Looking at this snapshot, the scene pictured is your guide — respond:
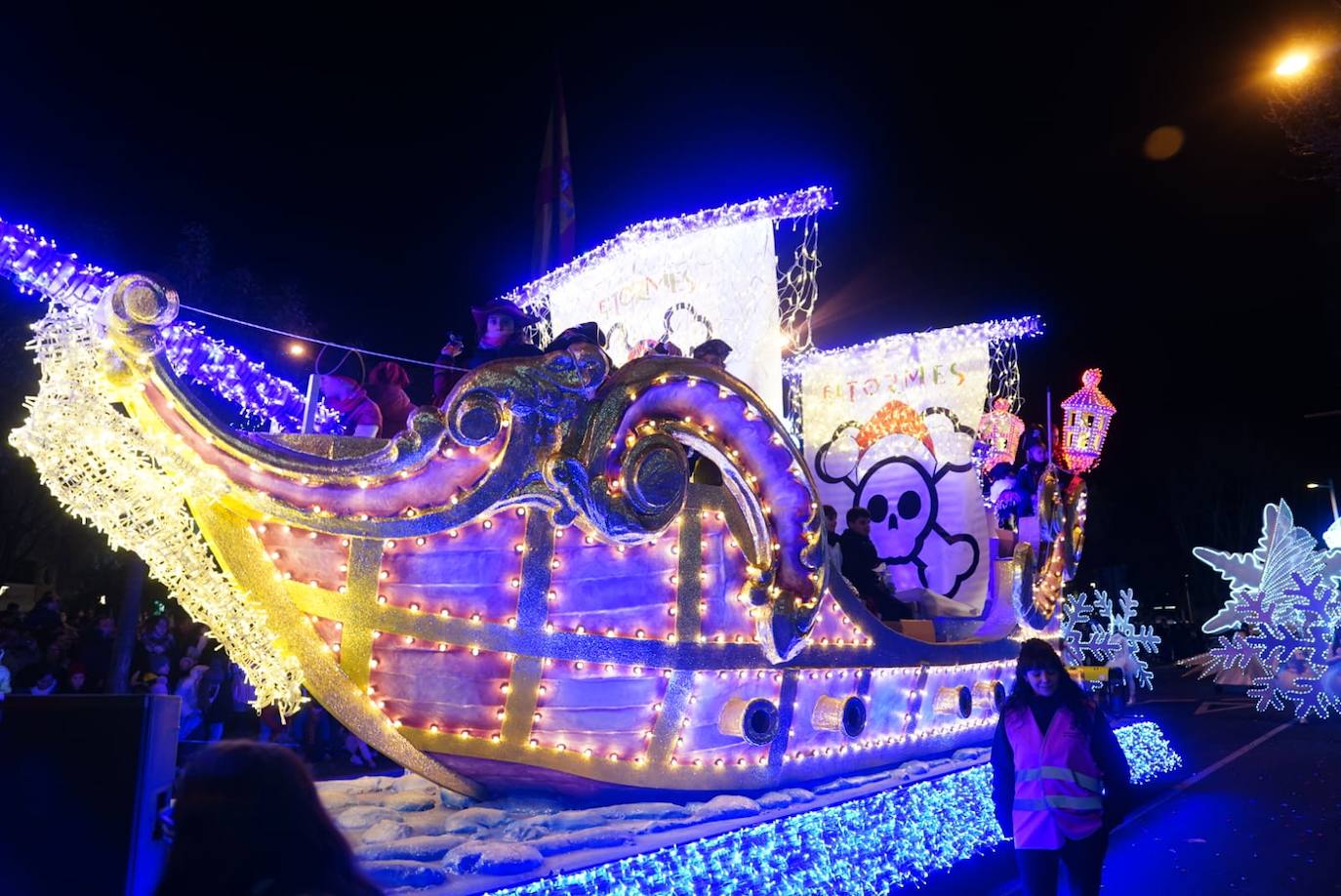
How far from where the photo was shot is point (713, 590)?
3916 millimetres

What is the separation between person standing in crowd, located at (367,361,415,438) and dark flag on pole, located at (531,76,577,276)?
6.02m

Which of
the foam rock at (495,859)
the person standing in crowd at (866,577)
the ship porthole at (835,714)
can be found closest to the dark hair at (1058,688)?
the ship porthole at (835,714)

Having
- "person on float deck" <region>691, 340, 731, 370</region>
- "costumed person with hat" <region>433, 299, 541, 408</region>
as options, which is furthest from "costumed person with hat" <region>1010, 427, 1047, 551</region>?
"costumed person with hat" <region>433, 299, 541, 408</region>

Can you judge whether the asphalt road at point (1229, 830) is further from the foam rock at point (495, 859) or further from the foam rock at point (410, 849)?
the foam rock at point (410, 849)

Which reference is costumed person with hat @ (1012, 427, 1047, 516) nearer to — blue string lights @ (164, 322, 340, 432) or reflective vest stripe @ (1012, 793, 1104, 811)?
reflective vest stripe @ (1012, 793, 1104, 811)

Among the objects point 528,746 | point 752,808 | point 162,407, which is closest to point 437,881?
point 528,746

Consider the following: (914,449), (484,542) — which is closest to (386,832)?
(484,542)

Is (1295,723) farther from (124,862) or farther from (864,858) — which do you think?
(124,862)

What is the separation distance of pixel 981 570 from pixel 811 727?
415 cm

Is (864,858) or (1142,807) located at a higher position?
(864,858)

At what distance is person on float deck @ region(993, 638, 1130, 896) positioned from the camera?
115 inches

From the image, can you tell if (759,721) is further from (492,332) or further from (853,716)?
(492,332)

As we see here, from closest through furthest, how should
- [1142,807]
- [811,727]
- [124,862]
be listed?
1. [124,862]
2. [811,727]
3. [1142,807]

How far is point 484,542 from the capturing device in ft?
11.4
